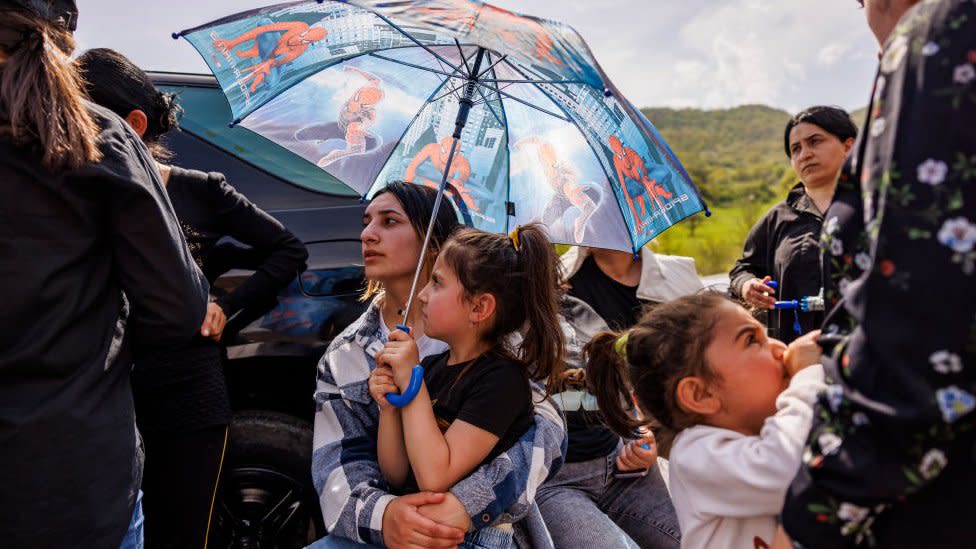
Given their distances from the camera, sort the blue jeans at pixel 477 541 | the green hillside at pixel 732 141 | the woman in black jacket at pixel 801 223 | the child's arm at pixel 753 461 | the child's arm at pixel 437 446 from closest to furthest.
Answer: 1. the child's arm at pixel 753 461
2. the child's arm at pixel 437 446
3. the blue jeans at pixel 477 541
4. the woman in black jacket at pixel 801 223
5. the green hillside at pixel 732 141

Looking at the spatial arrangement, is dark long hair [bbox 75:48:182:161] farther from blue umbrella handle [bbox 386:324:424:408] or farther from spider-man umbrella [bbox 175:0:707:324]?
blue umbrella handle [bbox 386:324:424:408]

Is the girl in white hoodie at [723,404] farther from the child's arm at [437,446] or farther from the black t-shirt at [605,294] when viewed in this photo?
the black t-shirt at [605,294]

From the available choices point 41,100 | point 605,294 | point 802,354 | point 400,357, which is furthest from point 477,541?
point 605,294

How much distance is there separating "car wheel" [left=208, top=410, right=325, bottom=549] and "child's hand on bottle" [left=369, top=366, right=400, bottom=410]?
2.91 feet

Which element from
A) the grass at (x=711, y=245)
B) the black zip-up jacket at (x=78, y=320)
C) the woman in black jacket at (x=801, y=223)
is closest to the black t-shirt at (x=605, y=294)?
the woman in black jacket at (x=801, y=223)

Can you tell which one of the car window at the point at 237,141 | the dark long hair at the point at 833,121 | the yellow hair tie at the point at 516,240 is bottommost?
the yellow hair tie at the point at 516,240

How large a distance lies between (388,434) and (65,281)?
0.86m

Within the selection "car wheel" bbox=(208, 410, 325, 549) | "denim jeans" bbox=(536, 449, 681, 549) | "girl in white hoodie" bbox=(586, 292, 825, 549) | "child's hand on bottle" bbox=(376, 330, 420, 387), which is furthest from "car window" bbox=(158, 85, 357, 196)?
"girl in white hoodie" bbox=(586, 292, 825, 549)

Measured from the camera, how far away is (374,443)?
212 centimetres

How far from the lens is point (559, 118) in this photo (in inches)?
99.8

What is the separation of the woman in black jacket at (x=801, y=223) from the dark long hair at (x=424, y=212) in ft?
4.73

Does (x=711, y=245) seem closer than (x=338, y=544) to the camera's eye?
No

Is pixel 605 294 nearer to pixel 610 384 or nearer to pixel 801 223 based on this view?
pixel 801 223

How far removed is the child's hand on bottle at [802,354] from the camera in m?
1.48
